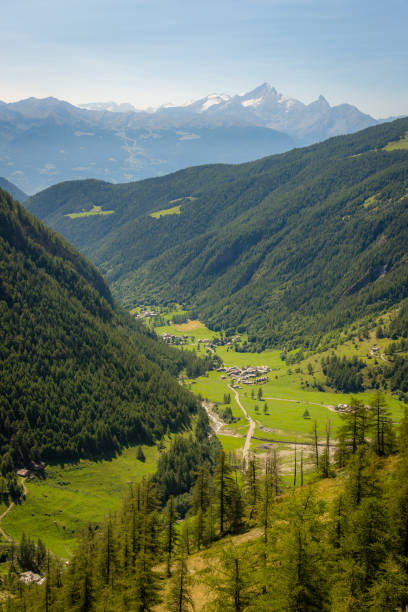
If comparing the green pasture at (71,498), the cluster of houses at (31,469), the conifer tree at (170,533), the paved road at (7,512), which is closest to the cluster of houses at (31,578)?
the green pasture at (71,498)

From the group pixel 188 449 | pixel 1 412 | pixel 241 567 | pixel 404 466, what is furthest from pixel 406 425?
pixel 1 412

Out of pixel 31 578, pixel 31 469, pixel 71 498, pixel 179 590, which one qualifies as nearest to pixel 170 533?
pixel 179 590

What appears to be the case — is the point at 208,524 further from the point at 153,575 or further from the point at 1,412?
the point at 1,412

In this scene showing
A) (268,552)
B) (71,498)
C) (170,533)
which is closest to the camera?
(268,552)

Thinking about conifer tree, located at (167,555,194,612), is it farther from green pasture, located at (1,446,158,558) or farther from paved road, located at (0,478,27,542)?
paved road, located at (0,478,27,542)

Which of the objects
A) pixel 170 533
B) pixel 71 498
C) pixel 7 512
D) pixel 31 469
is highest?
pixel 170 533

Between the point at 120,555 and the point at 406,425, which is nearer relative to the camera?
the point at 120,555

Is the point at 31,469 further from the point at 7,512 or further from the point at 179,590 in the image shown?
the point at 179,590

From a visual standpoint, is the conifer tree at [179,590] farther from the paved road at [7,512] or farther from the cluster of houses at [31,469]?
the cluster of houses at [31,469]
